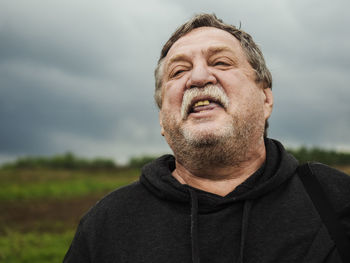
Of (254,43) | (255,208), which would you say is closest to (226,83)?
(254,43)

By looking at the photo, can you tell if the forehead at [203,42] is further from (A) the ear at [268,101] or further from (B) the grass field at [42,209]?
(B) the grass field at [42,209]

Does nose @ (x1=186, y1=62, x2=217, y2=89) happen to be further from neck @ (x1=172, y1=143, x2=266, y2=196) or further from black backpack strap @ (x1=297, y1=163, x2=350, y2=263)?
black backpack strap @ (x1=297, y1=163, x2=350, y2=263)

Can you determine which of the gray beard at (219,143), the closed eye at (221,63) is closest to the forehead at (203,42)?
the closed eye at (221,63)

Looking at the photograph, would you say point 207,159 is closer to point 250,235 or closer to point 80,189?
point 250,235

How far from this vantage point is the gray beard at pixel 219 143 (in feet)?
8.20

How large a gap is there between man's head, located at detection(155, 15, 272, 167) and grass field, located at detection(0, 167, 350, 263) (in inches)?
271

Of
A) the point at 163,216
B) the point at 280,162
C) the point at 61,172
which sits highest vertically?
the point at 280,162

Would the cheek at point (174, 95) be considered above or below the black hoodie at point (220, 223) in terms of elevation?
above

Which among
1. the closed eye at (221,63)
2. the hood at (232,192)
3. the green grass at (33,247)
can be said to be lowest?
the green grass at (33,247)

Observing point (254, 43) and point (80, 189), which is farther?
point (80, 189)

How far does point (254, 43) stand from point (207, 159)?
1.18 m

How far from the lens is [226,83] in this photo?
2.63 m

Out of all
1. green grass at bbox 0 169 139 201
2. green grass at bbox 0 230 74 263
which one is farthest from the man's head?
green grass at bbox 0 169 139 201

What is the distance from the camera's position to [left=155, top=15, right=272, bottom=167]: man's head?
2.53 m
